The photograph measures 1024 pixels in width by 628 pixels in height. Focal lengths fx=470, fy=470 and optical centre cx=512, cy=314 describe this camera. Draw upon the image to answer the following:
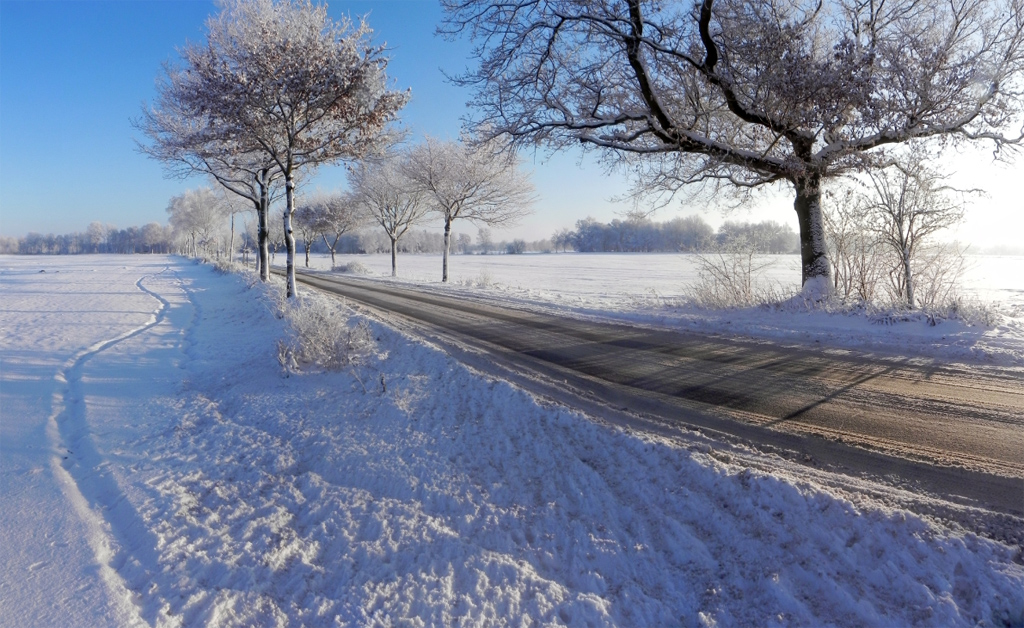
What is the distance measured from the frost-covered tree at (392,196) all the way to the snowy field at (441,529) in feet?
79.4

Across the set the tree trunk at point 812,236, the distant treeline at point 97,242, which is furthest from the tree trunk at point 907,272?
the distant treeline at point 97,242

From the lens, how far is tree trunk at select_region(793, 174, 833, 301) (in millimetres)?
10523

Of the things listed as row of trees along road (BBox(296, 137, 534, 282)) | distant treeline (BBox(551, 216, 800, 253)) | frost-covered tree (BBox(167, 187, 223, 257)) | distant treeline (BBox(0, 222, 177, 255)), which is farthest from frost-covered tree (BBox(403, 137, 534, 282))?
distant treeline (BBox(0, 222, 177, 255))

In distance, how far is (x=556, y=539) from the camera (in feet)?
10.4

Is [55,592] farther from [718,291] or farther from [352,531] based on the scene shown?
[718,291]

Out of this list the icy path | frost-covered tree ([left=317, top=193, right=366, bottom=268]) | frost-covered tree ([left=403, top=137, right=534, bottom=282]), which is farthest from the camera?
frost-covered tree ([left=317, top=193, right=366, bottom=268])

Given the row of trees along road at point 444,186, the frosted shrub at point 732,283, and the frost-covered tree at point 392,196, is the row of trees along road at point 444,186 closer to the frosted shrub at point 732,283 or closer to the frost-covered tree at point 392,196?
the frost-covered tree at point 392,196

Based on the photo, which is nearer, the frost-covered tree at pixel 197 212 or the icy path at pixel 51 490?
the icy path at pixel 51 490

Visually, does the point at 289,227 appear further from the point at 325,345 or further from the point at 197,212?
the point at 197,212

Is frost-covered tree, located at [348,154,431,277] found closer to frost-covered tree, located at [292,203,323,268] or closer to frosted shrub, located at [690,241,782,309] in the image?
frost-covered tree, located at [292,203,323,268]

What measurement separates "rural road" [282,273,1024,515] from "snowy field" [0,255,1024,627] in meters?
0.69

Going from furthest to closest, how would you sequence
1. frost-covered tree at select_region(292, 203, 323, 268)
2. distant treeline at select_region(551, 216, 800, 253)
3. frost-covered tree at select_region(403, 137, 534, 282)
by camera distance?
distant treeline at select_region(551, 216, 800, 253)
frost-covered tree at select_region(292, 203, 323, 268)
frost-covered tree at select_region(403, 137, 534, 282)

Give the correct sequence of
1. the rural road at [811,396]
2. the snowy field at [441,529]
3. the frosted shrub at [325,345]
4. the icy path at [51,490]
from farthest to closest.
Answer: the frosted shrub at [325,345]
the rural road at [811,396]
the icy path at [51,490]
the snowy field at [441,529]

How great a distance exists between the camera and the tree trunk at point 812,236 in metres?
10.5
